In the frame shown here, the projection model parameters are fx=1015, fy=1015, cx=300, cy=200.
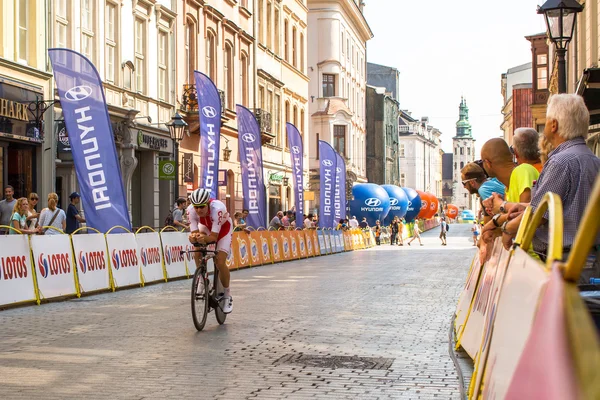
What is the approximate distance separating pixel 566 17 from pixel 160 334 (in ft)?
30.4

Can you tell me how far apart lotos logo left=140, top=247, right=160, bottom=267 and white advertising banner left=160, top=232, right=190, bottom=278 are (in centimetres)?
49

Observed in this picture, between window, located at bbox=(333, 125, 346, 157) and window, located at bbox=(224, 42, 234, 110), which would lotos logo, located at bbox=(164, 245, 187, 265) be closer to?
window, located at bbox=(224, 42, 234, 110)

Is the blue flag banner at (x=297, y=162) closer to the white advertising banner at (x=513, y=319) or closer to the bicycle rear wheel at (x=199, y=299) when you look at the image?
the bicycle rear wheel at (x=199, y=299)

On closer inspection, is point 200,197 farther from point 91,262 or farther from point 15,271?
point 91,262

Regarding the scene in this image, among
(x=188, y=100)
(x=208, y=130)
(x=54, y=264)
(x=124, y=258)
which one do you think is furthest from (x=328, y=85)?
(x=54, y=264)

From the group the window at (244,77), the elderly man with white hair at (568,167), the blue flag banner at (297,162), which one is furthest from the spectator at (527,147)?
the window at (244,77)

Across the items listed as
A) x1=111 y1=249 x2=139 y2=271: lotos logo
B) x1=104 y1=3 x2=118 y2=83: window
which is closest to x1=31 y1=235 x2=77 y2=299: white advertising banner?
x1=111 y1=249 x2=139 y2=271: lotos logo

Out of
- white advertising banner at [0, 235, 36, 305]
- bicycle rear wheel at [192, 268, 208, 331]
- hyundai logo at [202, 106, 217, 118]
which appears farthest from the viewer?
hyundai logo at [202, 106, 217, 118]

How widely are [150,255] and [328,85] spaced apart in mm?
53015

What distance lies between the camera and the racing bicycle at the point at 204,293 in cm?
1150

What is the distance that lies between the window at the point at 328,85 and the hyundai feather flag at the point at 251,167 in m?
42.2

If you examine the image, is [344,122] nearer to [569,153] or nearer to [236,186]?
[236,186]

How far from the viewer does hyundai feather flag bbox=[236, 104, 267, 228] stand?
29.5 meters

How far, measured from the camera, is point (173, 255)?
21938 millimetres
